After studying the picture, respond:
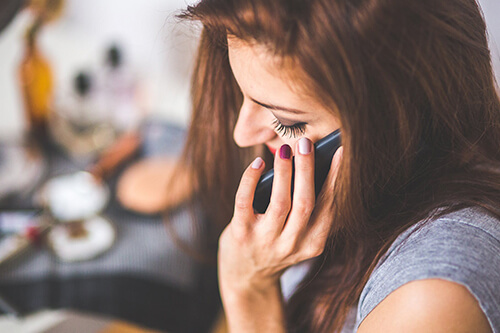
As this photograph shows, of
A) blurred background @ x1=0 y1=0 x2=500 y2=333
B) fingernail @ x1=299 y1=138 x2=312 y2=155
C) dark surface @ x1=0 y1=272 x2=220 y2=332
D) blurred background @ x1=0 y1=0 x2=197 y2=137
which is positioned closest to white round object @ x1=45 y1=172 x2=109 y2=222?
blurred background @ x1=0 y1=0 x2=500 y2=333

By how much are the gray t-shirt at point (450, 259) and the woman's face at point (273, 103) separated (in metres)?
0.16

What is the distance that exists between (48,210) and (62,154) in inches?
8.2

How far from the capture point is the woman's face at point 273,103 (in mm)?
450

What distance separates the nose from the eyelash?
13 millimetres

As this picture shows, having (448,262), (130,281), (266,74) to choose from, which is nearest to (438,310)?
(448,262)

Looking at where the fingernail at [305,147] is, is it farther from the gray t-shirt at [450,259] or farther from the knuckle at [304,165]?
the gray t-shirt at [450,259]

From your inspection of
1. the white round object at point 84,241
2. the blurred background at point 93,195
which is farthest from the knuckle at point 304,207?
the white round object at point 84,241

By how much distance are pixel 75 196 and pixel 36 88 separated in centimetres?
34

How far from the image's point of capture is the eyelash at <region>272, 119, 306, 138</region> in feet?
1.63

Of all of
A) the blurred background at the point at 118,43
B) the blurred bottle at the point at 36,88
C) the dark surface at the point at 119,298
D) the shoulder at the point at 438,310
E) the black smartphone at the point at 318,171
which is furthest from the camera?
the blurred background at the point at 118,43

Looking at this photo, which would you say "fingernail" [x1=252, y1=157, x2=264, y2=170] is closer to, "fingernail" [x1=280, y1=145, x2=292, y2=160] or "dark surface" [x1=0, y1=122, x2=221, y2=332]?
"fingernail" [x1=280, y1=145, x2=292, y2=160]

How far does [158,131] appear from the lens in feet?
3.41

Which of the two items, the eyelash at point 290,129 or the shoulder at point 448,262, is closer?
the shoulder at point 448,262

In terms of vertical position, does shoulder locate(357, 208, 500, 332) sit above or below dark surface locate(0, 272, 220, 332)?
above
